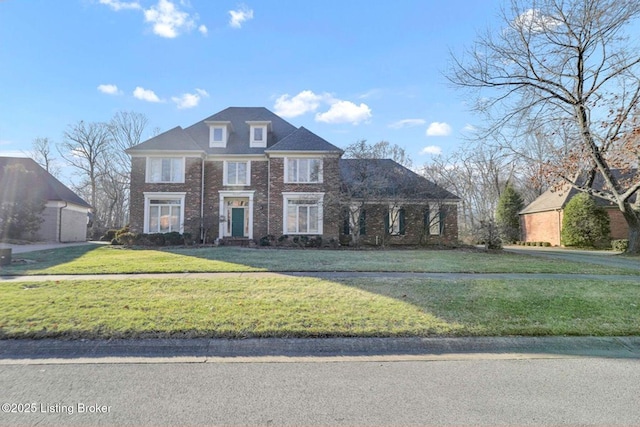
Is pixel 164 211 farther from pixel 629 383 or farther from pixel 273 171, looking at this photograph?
pixel 629 383

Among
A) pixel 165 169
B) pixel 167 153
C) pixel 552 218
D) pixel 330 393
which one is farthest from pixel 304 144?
pixel 552 218

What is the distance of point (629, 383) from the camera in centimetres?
365

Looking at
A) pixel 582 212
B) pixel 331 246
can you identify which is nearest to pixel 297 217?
pixel 331 246

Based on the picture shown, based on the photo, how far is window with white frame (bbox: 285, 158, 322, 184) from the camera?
20328 millimetres

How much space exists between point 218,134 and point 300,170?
612cm

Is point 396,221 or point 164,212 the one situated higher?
point 164,212

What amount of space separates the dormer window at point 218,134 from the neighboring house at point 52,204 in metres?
11.9

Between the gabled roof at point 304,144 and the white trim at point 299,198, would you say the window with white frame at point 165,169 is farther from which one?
the white trim at point 299,198

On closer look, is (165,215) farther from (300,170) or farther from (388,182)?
(388,182)

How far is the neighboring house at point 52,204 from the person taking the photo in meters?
21.9

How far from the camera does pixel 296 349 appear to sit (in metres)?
4.54

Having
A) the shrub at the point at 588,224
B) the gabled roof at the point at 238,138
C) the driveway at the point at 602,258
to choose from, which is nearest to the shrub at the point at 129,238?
the gabled roof at the point at 238,138

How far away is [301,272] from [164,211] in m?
14.1

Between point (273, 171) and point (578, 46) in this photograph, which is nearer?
point (578, 46)
